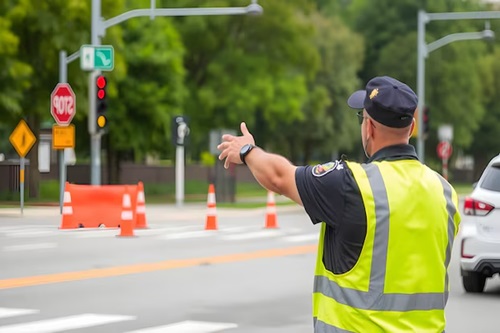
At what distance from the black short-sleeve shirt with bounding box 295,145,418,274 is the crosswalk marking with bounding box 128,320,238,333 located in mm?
6535

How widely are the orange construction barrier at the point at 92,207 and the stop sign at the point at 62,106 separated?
2.22 feet

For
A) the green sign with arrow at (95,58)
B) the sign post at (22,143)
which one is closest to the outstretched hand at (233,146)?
the sign post at (22,143)

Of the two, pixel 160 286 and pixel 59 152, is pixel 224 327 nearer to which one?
pixel 160 286

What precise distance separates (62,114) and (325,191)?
3.11 m

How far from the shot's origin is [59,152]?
601cm

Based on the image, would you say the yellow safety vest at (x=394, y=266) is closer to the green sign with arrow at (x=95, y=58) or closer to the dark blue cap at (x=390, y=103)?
the dark blue cap at (x=390, y=103)

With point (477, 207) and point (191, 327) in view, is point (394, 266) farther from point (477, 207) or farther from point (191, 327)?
point (477, 207)

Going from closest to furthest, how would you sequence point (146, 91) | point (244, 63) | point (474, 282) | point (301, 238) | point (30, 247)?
point (30, 247), point (474, 282), point (301, 238), point (146, 91), point (244, 63)

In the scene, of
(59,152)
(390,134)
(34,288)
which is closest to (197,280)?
(34,288)

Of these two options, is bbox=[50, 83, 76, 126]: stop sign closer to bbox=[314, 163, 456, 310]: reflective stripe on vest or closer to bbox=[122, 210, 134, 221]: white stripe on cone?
bbox=[122, 210, 134, 221]: white stripe on cone

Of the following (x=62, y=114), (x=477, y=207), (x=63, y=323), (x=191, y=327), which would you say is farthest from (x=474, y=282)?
(x=62, y=114)

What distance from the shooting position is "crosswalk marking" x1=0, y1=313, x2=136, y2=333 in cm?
1004

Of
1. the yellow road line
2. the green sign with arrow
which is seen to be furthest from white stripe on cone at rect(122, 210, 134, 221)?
the yellow road line

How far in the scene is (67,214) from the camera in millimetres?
5535
